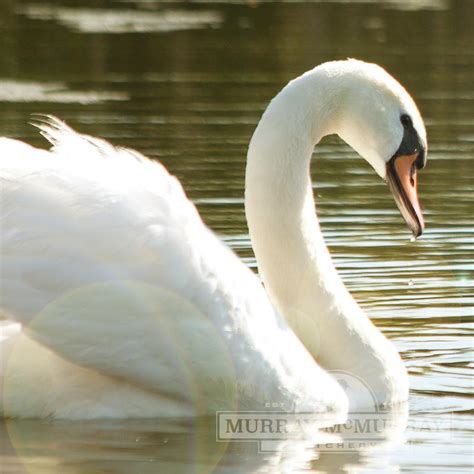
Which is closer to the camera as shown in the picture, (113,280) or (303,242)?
(113,280)

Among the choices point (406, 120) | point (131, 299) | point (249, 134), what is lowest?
point (249, 134)

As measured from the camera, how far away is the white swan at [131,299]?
265 inches

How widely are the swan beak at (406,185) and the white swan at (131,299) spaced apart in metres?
0.63

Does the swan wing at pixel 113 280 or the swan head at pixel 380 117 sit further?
the swan head at pixel 380 117

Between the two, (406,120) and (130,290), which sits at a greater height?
(406,120)

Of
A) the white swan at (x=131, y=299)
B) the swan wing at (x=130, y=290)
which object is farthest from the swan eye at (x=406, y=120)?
the swan wing at (x=130, y=290)

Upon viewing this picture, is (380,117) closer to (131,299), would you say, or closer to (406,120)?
(406,120)

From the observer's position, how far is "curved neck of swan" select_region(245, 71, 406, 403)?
7.66 meters

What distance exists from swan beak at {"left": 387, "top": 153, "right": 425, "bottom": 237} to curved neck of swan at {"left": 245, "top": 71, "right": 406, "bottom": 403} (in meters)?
0.36

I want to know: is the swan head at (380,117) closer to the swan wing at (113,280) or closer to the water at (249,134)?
the water at (249,134)

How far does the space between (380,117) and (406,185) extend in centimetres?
43

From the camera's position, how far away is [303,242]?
25.6ft

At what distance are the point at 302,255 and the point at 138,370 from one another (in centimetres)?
137

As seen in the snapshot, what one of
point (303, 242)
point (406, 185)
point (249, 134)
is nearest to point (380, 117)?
point (406, 185)
